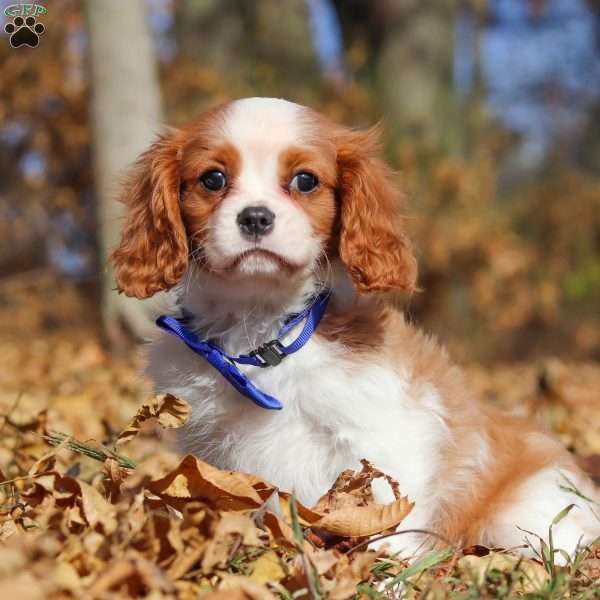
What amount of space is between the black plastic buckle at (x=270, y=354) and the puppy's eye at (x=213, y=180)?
572 millimetres

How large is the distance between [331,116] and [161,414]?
301 inches

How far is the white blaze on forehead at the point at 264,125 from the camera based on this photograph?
301cm

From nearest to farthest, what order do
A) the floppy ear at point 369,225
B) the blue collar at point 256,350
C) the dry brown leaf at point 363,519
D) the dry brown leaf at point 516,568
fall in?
the dry brown leaf at point 516,568 < the dry brown leaf at point 363,519 < the blue collar at point 256,350 < the floppy ear at point 369,225

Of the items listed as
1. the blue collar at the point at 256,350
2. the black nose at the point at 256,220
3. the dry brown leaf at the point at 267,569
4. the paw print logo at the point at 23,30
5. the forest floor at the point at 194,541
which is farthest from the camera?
the paw print logo at the point at 23,30

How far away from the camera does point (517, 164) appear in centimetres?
1814

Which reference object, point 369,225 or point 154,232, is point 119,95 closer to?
point 154,232

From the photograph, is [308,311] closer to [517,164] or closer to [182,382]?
[182,382]

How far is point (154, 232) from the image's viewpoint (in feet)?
10.5

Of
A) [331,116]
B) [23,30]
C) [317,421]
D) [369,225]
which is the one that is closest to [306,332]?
[317,421]

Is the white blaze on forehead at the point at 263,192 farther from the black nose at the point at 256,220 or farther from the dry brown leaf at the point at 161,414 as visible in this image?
the dry brown leaf at the point at 161,414

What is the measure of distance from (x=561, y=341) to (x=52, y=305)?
739 centimetres

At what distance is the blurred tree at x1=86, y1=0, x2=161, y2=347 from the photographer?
696 centimetres

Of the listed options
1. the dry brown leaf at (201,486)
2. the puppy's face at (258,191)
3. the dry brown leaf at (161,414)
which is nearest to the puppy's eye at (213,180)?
the puppy's face at (258,191)

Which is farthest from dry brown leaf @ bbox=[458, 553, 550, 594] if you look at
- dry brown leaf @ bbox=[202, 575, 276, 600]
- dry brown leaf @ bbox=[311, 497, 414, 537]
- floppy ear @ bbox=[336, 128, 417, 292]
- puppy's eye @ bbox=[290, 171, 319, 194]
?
puppy's eye @ bbox=[290, 171, 319, 194]
